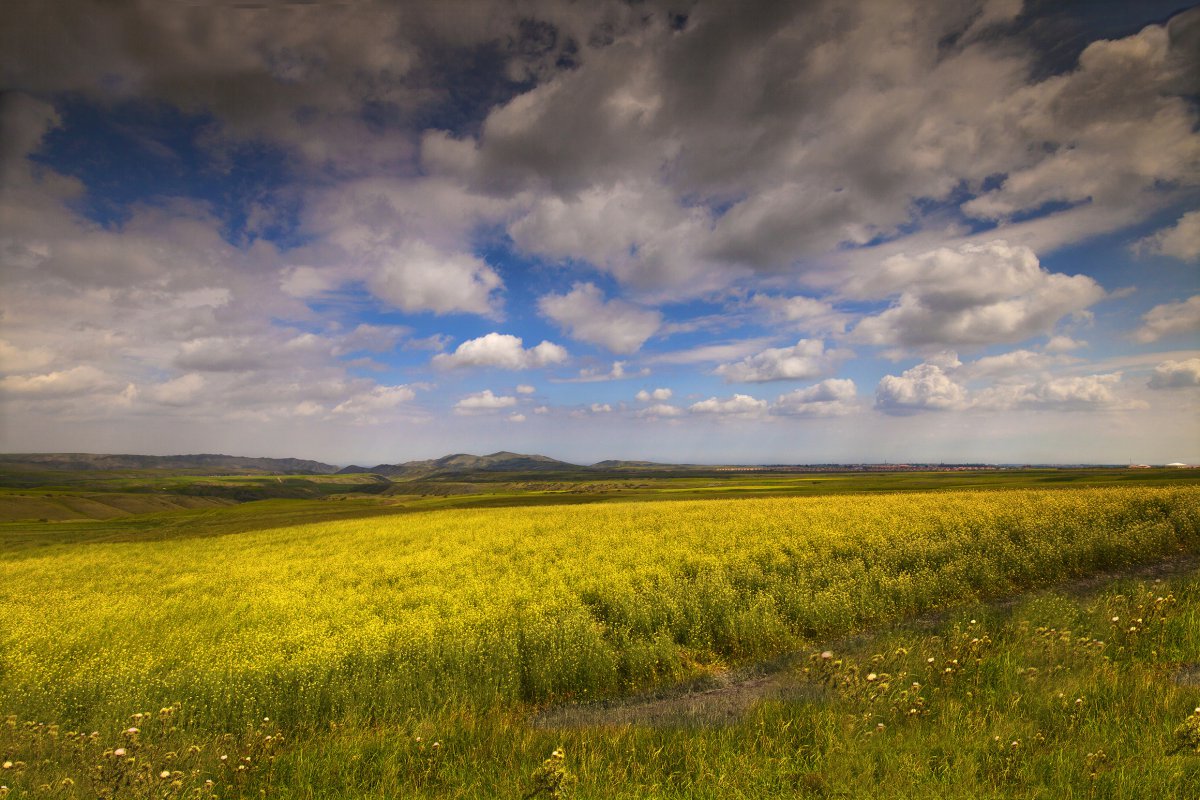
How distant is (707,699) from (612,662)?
2117 millimetres

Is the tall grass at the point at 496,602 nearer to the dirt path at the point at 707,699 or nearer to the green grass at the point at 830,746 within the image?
the dirt path at the point at 707,699

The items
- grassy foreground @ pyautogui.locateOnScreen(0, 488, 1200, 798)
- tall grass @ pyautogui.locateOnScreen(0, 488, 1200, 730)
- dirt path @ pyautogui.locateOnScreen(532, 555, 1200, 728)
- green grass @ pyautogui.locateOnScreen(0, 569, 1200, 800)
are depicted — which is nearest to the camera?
green grass @ pyautogui.locateOnScreen(0, 569, 1200, 800)

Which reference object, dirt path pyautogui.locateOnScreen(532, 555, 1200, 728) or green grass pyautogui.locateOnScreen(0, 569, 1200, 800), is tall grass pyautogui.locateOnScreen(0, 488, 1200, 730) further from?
green grass pyautogui.locateOnScreen(0, 569, 1200, 800)

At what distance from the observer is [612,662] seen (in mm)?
9914

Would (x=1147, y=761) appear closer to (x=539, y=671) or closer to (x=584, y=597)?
(x=539, y=671)

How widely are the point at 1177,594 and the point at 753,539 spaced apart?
10.4m

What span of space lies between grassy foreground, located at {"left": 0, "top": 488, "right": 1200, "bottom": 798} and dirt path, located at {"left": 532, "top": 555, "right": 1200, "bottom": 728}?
0.40 m

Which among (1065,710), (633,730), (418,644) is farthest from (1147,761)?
(418,644)

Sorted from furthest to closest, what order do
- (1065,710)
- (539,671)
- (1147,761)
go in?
1. (539,671)
2. (1065,710)
3. (1147,761)

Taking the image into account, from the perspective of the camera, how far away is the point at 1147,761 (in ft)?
14.7

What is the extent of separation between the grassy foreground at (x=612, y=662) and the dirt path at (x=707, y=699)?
403mm

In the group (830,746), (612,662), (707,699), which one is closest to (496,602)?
(612,662)

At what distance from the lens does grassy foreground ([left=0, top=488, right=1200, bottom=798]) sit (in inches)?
201

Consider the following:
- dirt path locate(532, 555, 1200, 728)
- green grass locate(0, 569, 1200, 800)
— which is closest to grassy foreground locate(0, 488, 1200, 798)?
green grass locate(0, 569, 1200, 800)
